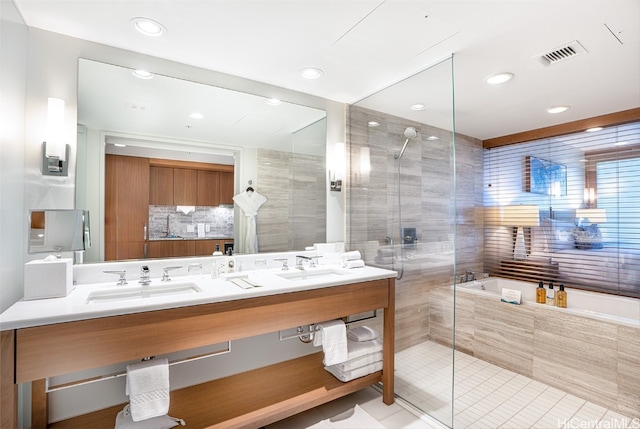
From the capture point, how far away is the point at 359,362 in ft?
7.25

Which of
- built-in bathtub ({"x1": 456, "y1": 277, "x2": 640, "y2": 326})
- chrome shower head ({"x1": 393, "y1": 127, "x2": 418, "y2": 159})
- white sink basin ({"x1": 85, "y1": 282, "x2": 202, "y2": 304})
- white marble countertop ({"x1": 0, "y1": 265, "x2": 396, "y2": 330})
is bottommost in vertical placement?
built-in bathtub ({"x1": 456, "y1": 277, "x2": 640, "y2": 326})

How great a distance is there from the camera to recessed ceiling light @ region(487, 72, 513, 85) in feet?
7.46

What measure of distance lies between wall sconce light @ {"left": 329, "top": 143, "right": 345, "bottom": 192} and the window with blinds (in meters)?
2.31

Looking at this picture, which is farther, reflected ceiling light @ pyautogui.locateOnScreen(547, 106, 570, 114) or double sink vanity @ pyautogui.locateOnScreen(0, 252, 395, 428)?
reflected ceiling light @ pyautogui.locateOnScreen(547, 106, 570, 114)

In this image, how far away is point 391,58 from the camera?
2076mm

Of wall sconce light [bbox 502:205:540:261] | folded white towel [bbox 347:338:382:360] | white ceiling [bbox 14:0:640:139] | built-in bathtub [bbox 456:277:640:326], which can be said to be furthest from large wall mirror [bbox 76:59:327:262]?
wall sconce light [bbox 502:205:540:261]

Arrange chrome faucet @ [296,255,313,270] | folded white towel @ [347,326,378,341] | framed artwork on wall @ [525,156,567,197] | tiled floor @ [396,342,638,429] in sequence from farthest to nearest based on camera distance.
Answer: framed artwork on wall @ [525,156,567,197], chrome faucet @ [296,255,313,270], folded white towel @ [347,326,378,341], tiled floor @ [396,342,638,429]

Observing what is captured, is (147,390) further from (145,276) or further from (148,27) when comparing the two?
(148,27)

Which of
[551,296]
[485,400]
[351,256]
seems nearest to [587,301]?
[551,296]

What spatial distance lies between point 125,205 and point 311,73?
5.22ft

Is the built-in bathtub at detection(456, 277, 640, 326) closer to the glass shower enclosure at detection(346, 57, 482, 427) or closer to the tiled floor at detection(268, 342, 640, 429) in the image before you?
the tiled floor at detection(268, 342, 640, 429)

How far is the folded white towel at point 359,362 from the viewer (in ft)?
7.09

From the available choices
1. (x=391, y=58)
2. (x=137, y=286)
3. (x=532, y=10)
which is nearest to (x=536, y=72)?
(x=532, y=10)

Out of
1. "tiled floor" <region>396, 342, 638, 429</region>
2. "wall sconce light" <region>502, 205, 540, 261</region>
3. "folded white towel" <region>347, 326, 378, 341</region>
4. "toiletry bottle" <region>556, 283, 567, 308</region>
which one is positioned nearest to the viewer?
"tiled floor" <region>396, 342, 638, 429</region>
